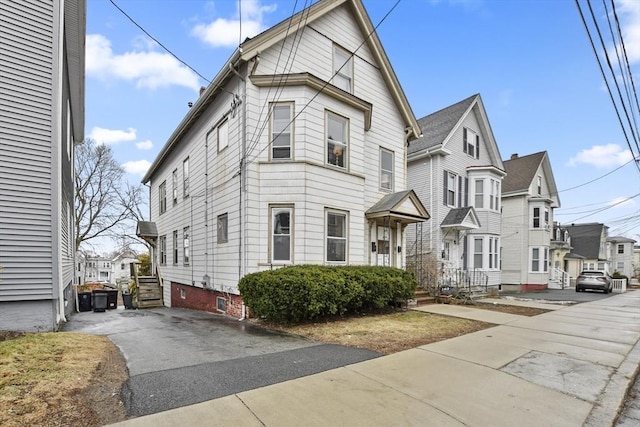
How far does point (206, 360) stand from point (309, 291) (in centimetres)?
308

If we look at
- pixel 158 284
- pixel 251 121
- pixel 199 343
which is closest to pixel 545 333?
pixel 199 343

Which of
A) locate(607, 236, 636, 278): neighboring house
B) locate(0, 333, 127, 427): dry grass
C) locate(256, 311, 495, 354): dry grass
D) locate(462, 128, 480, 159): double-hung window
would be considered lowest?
locate(607, 236, 636, 278): neighboring house

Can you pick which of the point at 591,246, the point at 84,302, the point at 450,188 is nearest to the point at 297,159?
the point at 450,188

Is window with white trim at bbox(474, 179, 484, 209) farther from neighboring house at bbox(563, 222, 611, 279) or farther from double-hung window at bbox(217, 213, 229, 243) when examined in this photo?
neighboring house at bbox(563, 222, 611, 279)

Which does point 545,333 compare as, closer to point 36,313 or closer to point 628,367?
point 628,367

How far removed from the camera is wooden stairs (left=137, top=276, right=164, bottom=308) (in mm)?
17203

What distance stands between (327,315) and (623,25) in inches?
357

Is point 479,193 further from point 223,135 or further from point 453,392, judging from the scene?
point 453,392

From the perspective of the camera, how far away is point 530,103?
49.1 ft

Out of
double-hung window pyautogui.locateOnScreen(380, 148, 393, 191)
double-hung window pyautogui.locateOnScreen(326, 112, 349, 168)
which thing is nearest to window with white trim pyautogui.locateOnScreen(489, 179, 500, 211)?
double-hung window pyautogui.locateOnScreen(380, 148, 393, 191)

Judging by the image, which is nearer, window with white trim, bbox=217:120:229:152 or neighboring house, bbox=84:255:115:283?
window with white trim, bbox=217:120:229:152

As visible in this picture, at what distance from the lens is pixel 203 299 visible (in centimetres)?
1316

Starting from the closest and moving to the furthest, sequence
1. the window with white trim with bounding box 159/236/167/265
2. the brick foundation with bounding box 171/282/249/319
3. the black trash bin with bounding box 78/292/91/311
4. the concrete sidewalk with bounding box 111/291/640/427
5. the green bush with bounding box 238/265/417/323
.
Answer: the concrete sidewalk with bounding box 111/291/640/427, the green bush with bounding box 238/265/417/323, the brick foundation with bounding box 171/282/249/319, the black trash bin with bounding box 78/292/91/311, the window with white trim with bounding box 159/236/167/265

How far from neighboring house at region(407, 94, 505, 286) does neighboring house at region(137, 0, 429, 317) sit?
11.3ft
